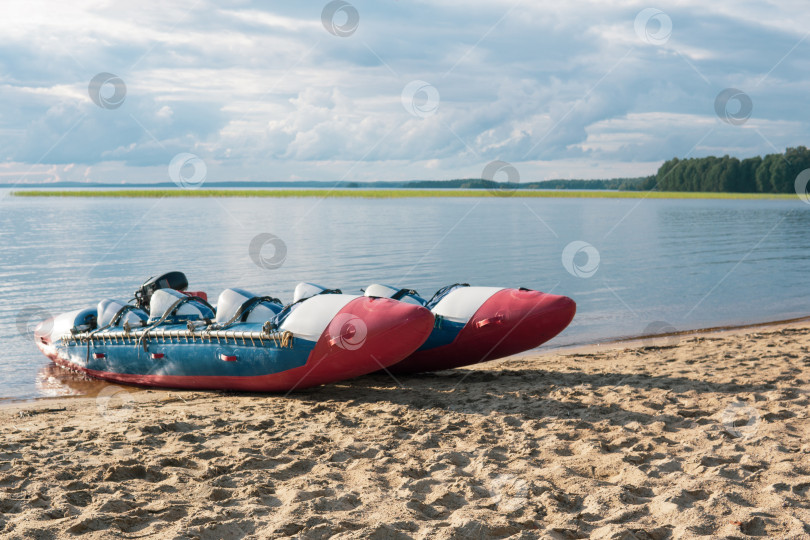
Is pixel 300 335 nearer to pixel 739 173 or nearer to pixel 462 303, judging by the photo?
pixel 462 303

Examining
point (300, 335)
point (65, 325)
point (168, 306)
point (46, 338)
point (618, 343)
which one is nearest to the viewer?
point (300, 335)

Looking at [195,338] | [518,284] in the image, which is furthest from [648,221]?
[195,338]

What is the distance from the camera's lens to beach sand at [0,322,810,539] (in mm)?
4305

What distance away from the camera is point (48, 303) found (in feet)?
53.9

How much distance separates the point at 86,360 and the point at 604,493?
835cm

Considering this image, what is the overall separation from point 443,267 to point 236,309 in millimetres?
14220

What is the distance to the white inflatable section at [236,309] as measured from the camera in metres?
8.64

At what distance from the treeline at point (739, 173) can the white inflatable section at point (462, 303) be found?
308 ft

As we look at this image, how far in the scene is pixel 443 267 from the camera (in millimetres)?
22453

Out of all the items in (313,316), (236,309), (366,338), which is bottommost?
(366,338)

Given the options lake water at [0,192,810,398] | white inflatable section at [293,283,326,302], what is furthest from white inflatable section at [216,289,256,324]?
lake water at [0,192,810,398]

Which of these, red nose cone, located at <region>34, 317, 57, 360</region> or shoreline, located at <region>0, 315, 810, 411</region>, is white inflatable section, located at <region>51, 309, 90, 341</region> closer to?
red nose cone, located at <region>34, 317, 57, 360</region>

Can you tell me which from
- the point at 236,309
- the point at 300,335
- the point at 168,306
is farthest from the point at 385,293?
the point at 168,306

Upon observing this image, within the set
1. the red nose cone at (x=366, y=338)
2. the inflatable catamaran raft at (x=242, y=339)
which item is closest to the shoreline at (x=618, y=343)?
the inflatable catamaran raft at (x=242, y=339)
